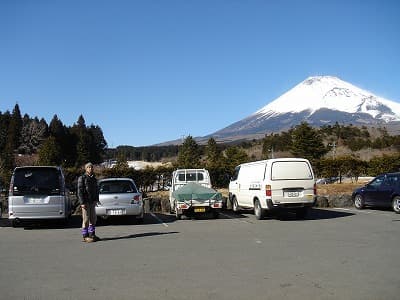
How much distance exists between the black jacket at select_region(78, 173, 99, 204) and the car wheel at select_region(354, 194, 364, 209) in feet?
36.9

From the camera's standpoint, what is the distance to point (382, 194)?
1752 centimetres

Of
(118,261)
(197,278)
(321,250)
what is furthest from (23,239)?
(321,250)

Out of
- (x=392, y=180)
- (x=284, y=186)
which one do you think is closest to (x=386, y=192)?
(x=392, y=180)

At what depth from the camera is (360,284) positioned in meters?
6.62

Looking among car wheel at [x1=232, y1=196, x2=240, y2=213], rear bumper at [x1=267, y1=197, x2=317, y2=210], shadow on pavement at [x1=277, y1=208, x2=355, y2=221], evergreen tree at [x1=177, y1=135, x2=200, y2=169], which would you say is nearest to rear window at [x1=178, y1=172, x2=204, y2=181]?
car wheel at [x1=232, y1=196, x2=240, y2=213]

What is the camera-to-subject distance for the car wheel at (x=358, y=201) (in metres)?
18.6

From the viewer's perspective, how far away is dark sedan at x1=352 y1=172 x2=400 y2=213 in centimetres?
1695

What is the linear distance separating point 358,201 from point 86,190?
455 inches

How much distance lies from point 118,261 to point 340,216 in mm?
9777

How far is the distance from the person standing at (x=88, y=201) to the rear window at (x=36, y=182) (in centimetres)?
260

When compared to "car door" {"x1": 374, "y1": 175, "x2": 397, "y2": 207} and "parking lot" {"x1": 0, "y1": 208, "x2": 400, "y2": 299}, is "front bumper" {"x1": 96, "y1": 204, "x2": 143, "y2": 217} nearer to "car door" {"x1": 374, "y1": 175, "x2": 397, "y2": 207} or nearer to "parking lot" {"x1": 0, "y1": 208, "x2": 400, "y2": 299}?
"parking lot" {"x1": 0, "y1": 208, "x2": 400, "y2": 299}

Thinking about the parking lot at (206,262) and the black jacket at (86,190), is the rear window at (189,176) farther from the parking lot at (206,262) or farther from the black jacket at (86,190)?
the black jacket at (86,190)

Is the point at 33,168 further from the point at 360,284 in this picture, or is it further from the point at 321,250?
the point at 360,284

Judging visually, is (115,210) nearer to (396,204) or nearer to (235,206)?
(235,206)
